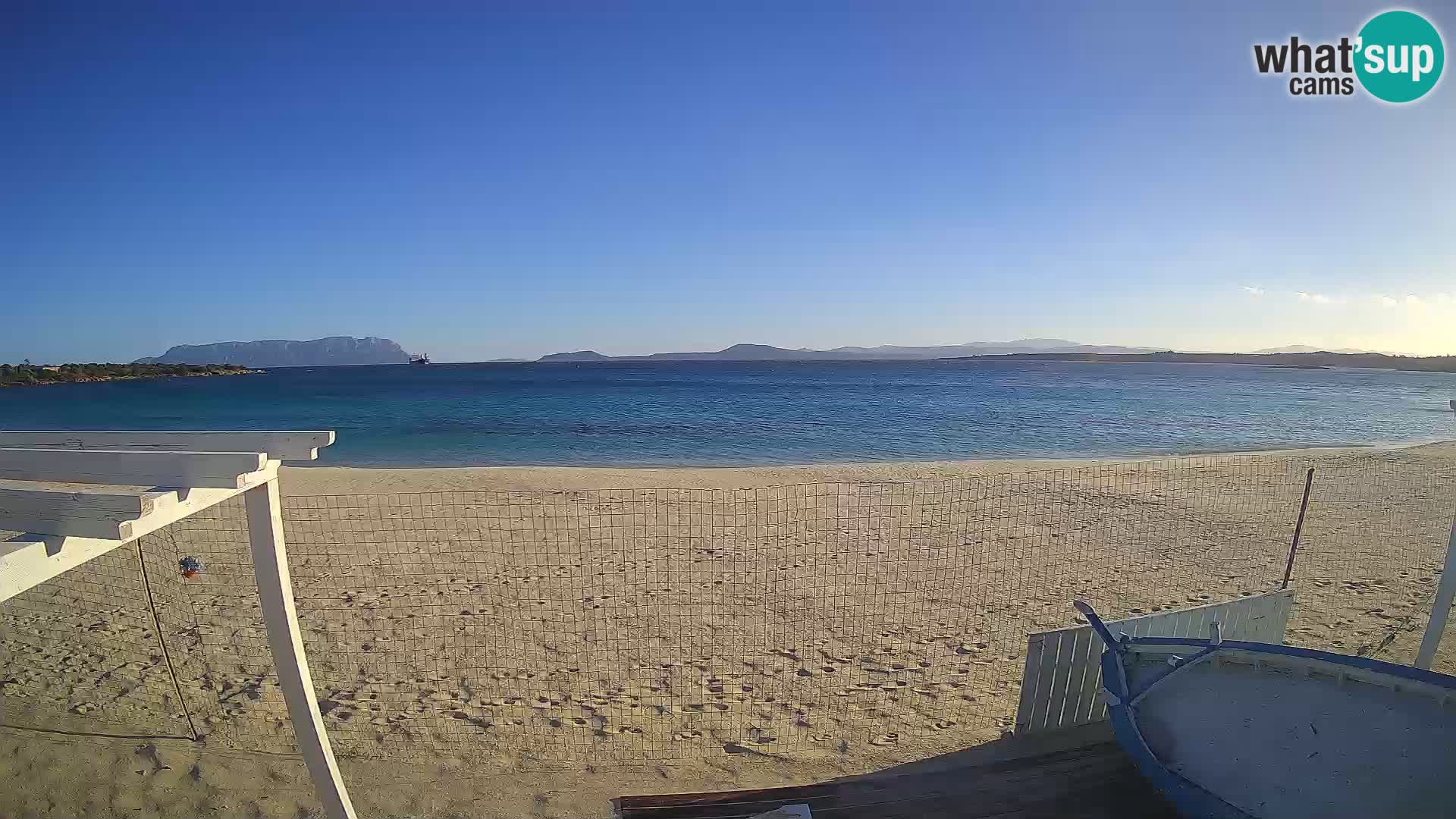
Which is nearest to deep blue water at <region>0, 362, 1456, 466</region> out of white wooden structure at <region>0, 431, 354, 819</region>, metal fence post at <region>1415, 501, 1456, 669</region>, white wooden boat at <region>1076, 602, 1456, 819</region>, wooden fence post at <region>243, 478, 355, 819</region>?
metal fence post at <region>1415, 501, 1456, 669</region>

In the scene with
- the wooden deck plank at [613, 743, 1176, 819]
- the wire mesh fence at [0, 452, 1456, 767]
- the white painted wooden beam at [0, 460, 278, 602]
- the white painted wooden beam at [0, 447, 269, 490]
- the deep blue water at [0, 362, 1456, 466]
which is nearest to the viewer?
the white painted wooden beam at [0, 460, 278, 602]

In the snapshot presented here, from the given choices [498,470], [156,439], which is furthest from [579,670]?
[498,470]

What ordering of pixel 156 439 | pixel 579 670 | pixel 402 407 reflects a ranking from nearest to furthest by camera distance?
1. pixel 156 439
2. pixel 579 670
3. pixel 402 407

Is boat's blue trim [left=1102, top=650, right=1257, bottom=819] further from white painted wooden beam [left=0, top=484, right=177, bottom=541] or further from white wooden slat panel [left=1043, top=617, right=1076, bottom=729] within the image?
white painted wooden beam [left=0, top=484, right=177, bottom=541]

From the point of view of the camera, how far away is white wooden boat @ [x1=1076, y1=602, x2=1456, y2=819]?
2.97 metres

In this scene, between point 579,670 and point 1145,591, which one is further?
point 1145,591

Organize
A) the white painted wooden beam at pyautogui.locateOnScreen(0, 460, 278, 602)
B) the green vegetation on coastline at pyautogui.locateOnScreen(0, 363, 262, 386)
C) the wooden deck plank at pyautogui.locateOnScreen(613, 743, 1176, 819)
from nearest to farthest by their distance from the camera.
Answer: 1. the white painted wooden beam at pyautogui.locateOnScreen(0, 460, 278, 602)
2. the wooden deck plank at pyautogui.locateOnScreen(613, 743, 1176, 819)
3. the green vegetation on coastline at pyautogui.locateOnScreen(0, 363, 262, 386)

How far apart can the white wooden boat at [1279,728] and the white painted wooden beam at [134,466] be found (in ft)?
13.2

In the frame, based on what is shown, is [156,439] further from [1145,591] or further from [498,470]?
[498,470]

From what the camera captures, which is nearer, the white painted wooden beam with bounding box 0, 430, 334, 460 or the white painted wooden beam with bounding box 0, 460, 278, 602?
the white painted wooden beam with bounding box 0, 460, 278, 602

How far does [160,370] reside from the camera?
312 feet

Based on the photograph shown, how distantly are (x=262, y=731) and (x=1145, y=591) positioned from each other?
884cm

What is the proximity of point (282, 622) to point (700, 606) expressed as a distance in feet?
16.7

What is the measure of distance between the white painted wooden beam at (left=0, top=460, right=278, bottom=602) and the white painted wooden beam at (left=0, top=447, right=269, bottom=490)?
0.06 m
